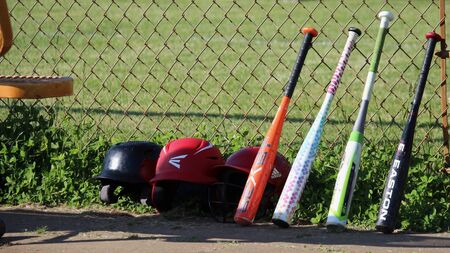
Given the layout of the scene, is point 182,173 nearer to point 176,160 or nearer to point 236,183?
point 176,160

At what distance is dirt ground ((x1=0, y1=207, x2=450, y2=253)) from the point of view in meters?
4.95

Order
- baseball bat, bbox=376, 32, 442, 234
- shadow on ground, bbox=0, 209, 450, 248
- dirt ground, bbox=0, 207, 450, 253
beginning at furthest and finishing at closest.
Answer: baseball bat, bbox=376, 32, 442, 234, shadow on ground, bbox=0, 209, 450, 248, dirt ground, bbox=0, 207, 450, 253

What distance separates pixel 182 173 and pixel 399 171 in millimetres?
1233

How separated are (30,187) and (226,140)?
50.0 inches

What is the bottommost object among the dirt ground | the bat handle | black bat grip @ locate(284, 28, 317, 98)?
the dirt ground

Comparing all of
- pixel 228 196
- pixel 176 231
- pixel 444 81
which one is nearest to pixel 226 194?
pixel 228 196

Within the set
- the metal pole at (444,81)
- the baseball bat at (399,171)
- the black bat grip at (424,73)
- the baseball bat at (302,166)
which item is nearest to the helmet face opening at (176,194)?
the baseball bat at (302,166)

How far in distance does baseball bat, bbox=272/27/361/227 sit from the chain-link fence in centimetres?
70

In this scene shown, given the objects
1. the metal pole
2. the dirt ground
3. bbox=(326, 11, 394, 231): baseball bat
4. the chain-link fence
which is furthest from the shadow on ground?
the chain-link fence

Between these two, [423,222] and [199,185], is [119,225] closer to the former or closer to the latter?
[199,185]

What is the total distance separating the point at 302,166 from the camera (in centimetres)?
536

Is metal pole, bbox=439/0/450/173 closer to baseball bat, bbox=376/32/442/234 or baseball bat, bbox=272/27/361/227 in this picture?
baseball bat, bbox=376/32/442/234

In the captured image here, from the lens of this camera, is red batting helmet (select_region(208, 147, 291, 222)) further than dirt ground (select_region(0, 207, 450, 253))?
Yes

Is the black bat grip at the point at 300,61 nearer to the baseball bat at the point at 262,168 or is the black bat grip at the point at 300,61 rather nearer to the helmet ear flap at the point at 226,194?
the baseball bat at the point at 262,168
